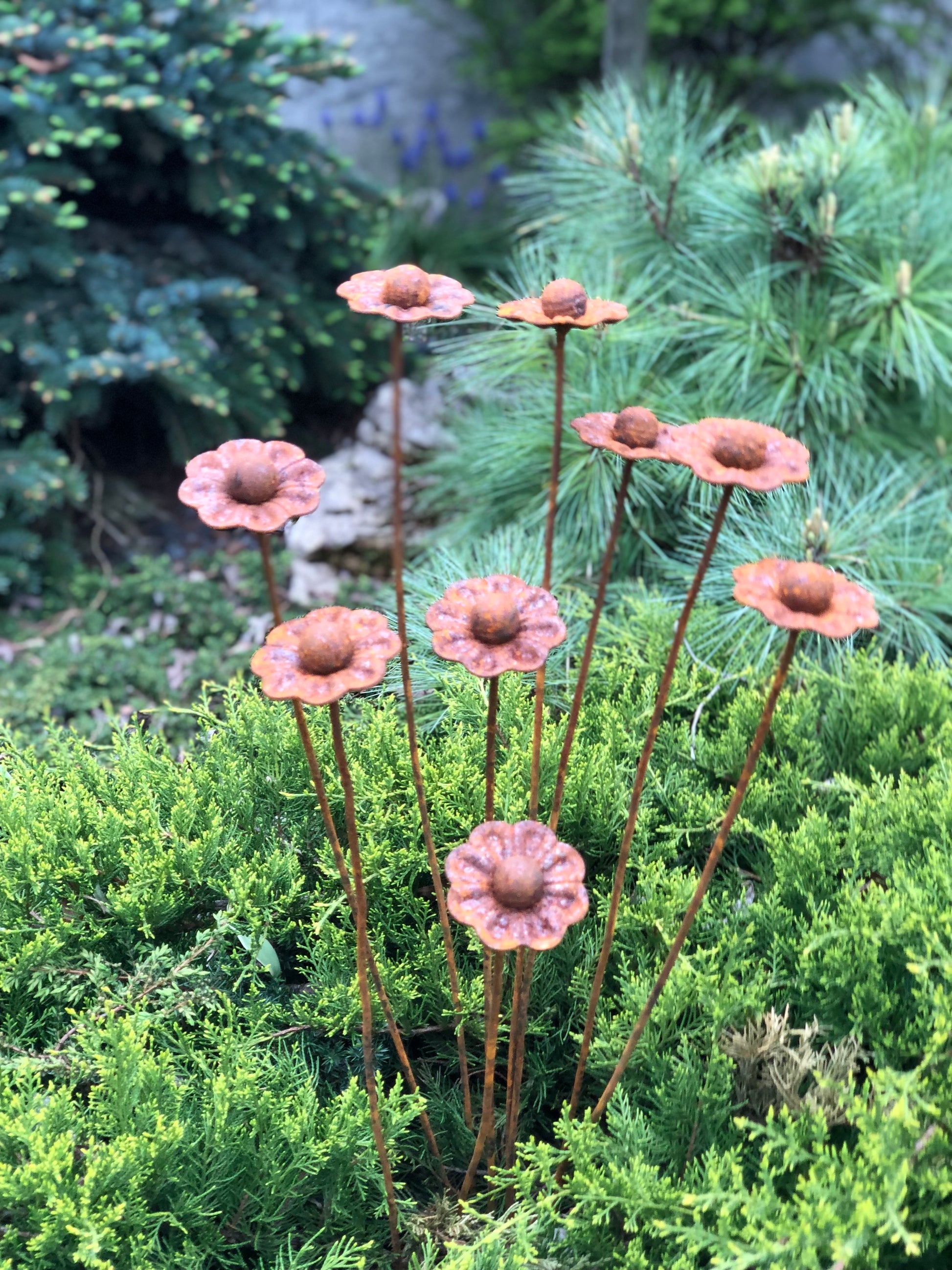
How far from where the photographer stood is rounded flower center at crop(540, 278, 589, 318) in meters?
0.82

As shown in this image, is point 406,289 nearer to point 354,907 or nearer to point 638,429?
point 638,429

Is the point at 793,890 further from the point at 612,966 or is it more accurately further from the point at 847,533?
the point at 847,533

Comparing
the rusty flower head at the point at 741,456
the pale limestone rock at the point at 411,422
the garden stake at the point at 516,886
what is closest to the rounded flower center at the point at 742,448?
the rusty flower head at the point at 741,456

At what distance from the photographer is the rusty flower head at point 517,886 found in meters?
0.76

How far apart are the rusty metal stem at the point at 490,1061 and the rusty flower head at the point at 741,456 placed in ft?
1.57

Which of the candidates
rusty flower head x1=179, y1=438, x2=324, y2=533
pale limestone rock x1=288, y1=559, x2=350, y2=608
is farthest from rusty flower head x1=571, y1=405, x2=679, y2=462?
pale limestone rock x1=288, y1=559, x2=350, y2=608

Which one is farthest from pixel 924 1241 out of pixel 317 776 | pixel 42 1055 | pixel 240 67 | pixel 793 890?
pixel 240 67

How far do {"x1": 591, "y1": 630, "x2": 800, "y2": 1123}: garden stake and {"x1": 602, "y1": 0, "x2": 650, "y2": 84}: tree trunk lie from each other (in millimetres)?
3338

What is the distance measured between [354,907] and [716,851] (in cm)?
38

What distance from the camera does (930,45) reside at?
4789 mm

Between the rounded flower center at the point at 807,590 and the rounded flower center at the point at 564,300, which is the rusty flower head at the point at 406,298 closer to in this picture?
the rounded flower center at the point at 564,300

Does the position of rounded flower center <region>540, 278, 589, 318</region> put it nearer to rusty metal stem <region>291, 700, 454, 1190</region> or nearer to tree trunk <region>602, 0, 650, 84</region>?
rusty metal stem <region>291, 700, 454, 1190</region>

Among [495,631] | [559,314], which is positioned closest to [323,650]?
[495,631]

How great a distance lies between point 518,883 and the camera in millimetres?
765
